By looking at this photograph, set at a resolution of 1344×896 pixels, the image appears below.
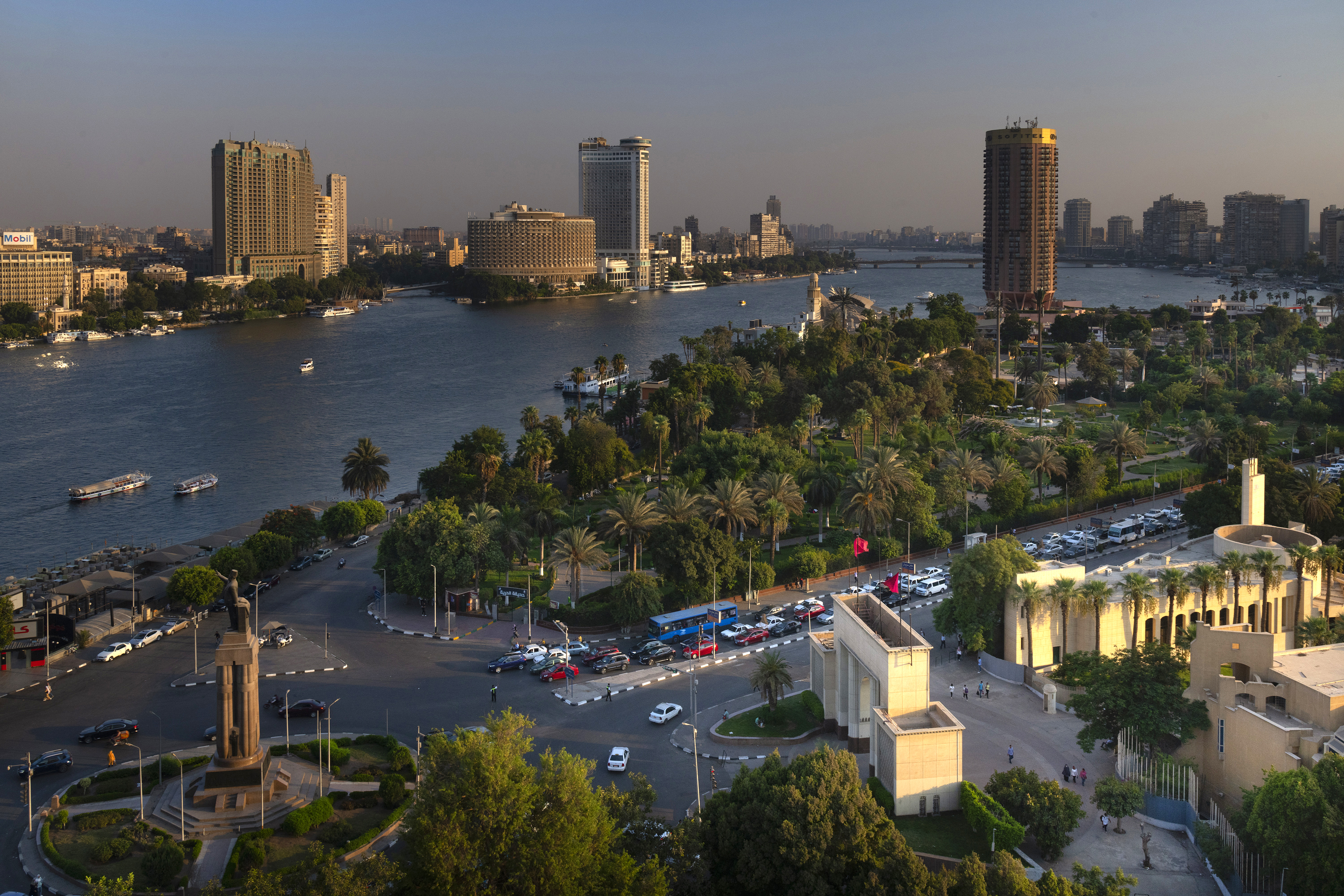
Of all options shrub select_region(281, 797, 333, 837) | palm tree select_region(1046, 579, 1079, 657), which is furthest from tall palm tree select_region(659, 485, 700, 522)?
shrub select_region(281, 797, 333, 837)

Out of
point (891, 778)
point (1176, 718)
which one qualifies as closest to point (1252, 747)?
point (1176, 718)

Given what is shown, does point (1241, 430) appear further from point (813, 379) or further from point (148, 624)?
point (148, 624)

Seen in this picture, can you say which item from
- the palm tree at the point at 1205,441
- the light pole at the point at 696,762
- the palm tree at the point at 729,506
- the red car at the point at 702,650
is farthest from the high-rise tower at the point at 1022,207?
the light pole at the point at 696,762

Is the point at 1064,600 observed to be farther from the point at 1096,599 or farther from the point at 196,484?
the point at 196,484

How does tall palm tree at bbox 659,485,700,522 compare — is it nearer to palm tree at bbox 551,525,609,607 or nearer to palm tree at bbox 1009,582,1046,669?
palm tree at bbox 551,525,609,607

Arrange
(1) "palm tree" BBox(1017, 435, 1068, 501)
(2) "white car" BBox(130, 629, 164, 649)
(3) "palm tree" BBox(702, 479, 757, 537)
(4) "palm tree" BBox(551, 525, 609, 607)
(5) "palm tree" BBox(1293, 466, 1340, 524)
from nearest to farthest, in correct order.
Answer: (2) "white car" BBox(130, 629, 164, 649) → (4) "palm tree" BBox(551, 525, 609, 607) → (3) "palm tree" BBox(702, 479, 757, 537) → (5) "palm tree" BBox(1293, 466, 1340, 524) → (1) "palm tree" BBox(1017, 435, 1068, 501)

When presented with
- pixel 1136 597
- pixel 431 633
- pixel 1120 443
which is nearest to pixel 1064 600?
pixel 1136 597
